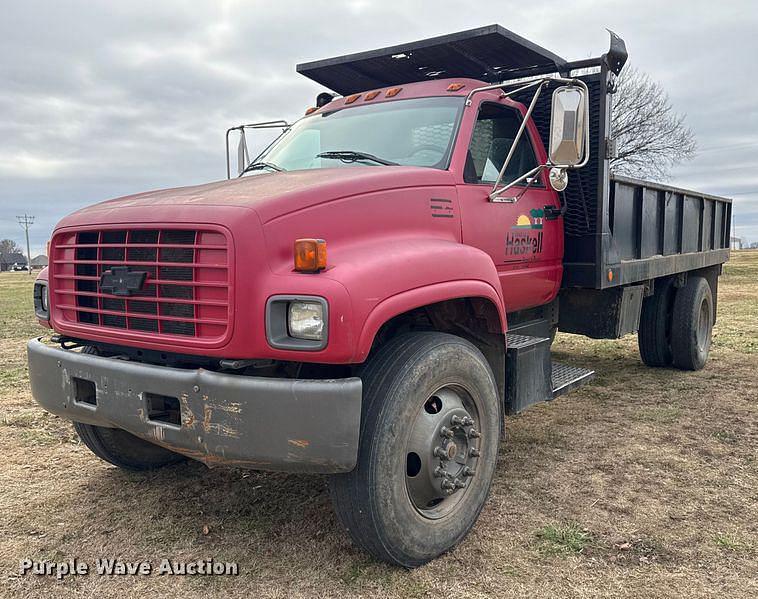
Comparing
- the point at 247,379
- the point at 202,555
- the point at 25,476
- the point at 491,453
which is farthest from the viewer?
the point at 25,476

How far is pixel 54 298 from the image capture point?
11.9 feet

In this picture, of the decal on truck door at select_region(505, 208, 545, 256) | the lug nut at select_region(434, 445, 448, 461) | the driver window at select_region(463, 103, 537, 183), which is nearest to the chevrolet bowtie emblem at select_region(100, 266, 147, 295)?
the lug nut at select_region(434, 445, 448, 461)

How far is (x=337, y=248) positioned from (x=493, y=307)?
1090 millimetres

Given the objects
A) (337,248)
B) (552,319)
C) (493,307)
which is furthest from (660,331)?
(337,248)

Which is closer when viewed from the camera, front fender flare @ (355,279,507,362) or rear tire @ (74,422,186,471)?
front fender flare @ (355,279,507,362)

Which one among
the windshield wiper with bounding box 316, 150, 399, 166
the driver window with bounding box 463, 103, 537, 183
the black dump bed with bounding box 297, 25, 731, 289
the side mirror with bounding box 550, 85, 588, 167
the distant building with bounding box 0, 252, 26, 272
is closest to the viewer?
the side mirror with bounding box 550, 85, 588, 167

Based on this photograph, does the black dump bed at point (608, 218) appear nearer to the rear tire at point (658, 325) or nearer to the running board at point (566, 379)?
the rear tire at point (658, 325)

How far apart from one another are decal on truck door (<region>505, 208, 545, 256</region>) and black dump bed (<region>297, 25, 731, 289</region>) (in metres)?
0.56

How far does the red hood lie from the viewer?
9.64ft

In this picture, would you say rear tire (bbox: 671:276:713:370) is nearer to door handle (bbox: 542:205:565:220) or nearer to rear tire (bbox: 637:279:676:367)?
rear tire (bbox: 637:279:676:367)

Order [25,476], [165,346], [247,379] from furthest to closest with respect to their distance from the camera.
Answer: [25,476] → [165,346] → [247,379]

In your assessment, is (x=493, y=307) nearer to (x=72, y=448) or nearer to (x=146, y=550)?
(x=146, y=550)

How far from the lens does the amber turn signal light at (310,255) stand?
2750 millimetres

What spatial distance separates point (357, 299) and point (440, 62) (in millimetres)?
3178
